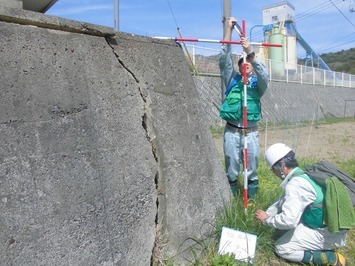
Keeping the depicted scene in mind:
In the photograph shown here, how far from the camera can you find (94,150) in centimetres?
238

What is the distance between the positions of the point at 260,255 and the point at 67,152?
191cm

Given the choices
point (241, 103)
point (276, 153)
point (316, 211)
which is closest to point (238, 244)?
point (316, 211)

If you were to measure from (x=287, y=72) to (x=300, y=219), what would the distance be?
2346 centimetres

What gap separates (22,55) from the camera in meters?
2.13

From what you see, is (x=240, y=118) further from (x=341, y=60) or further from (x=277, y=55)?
(x=341, y=60)

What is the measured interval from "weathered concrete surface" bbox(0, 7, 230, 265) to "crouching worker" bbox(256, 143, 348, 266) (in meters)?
0.56

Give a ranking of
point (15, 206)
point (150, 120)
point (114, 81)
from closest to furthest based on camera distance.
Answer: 1. point (15, 206)
2. point (114, 81)
3. point (150, 120)

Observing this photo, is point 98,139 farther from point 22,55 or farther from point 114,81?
point 22,55

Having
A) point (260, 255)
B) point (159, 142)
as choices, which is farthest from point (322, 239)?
point (159, 142)

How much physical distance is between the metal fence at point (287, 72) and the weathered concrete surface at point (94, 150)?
6.30 meters

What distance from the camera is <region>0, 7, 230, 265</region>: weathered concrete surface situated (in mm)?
2014

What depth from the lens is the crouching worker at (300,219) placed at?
3053 millimetres

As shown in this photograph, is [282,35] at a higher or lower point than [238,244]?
higher

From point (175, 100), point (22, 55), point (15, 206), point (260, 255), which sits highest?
point (22, 55)
